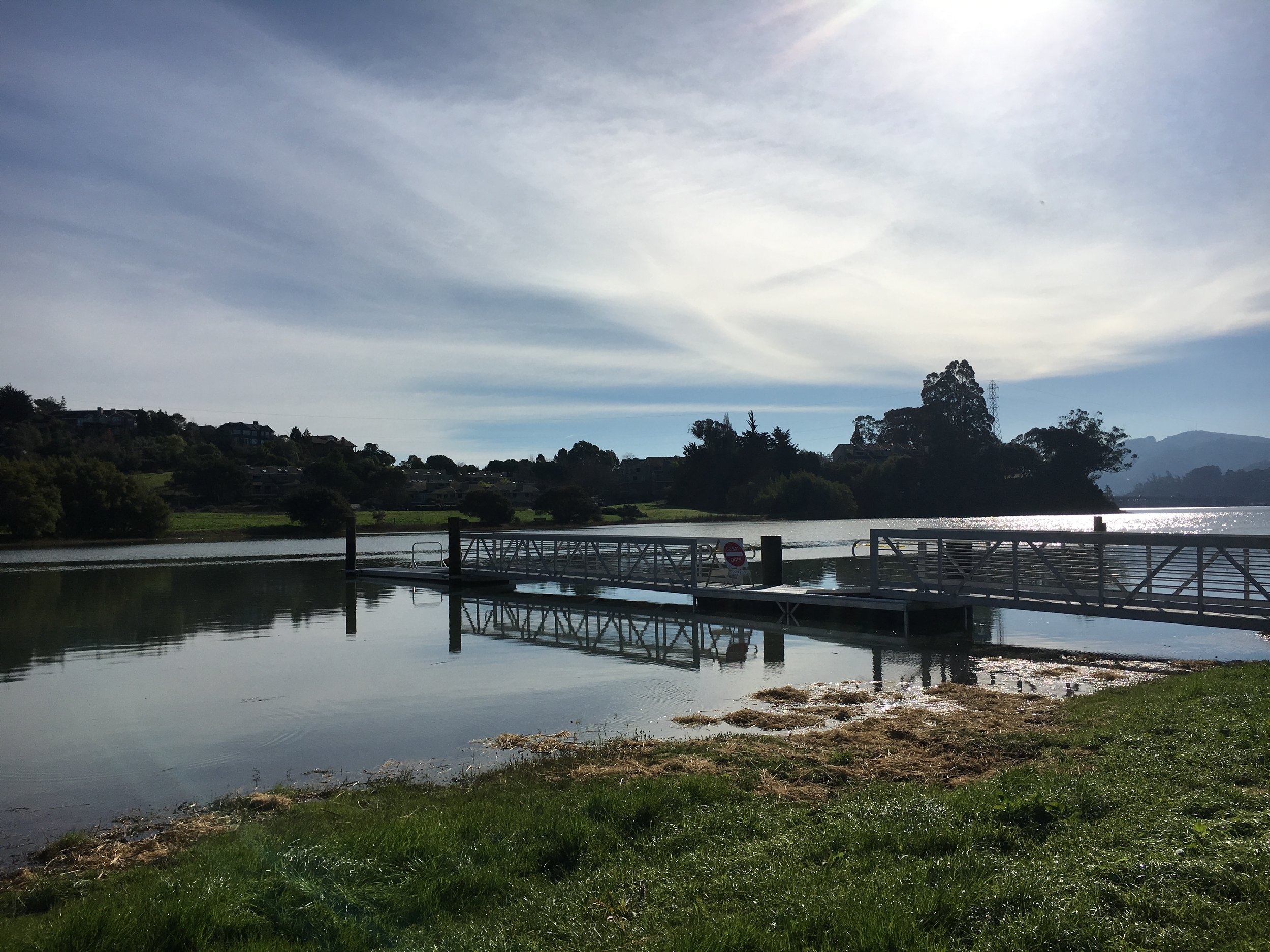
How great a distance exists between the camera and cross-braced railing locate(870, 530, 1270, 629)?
1648 centimetres

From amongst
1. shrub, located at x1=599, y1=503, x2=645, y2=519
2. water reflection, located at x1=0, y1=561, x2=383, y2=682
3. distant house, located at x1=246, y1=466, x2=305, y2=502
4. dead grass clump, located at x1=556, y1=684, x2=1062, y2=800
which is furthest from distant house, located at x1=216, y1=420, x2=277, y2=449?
dead grass clump, located at x1=556, y1=684, x2=1062, y2=800

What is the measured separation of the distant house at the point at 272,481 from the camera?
4215 inches

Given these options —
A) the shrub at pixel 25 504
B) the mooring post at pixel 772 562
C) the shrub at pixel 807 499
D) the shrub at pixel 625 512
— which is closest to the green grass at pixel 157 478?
the shrub at pixel 25 504

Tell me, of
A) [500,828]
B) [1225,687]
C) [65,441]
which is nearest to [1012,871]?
[500,828]

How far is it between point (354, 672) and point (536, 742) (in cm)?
710

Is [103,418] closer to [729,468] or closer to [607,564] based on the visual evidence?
[729,468]

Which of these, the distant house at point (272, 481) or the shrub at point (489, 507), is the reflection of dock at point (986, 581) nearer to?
the shrub at point (489, 507)

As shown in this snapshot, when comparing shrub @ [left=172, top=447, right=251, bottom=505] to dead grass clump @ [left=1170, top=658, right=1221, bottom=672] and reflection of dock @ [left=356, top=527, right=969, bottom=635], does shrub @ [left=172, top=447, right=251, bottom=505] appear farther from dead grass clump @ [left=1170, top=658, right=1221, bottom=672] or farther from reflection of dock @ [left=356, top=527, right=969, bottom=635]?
dead grass clump @ [left=1170, top=658, right=1221, bottom=672]

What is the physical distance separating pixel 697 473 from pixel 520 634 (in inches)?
4444

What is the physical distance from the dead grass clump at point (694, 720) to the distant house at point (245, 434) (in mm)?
159569

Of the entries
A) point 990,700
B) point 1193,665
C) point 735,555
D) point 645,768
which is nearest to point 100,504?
point 735,555

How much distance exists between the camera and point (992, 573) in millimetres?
20672

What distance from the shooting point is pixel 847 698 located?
44.2 ft

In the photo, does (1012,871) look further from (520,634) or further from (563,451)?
(563,451)
